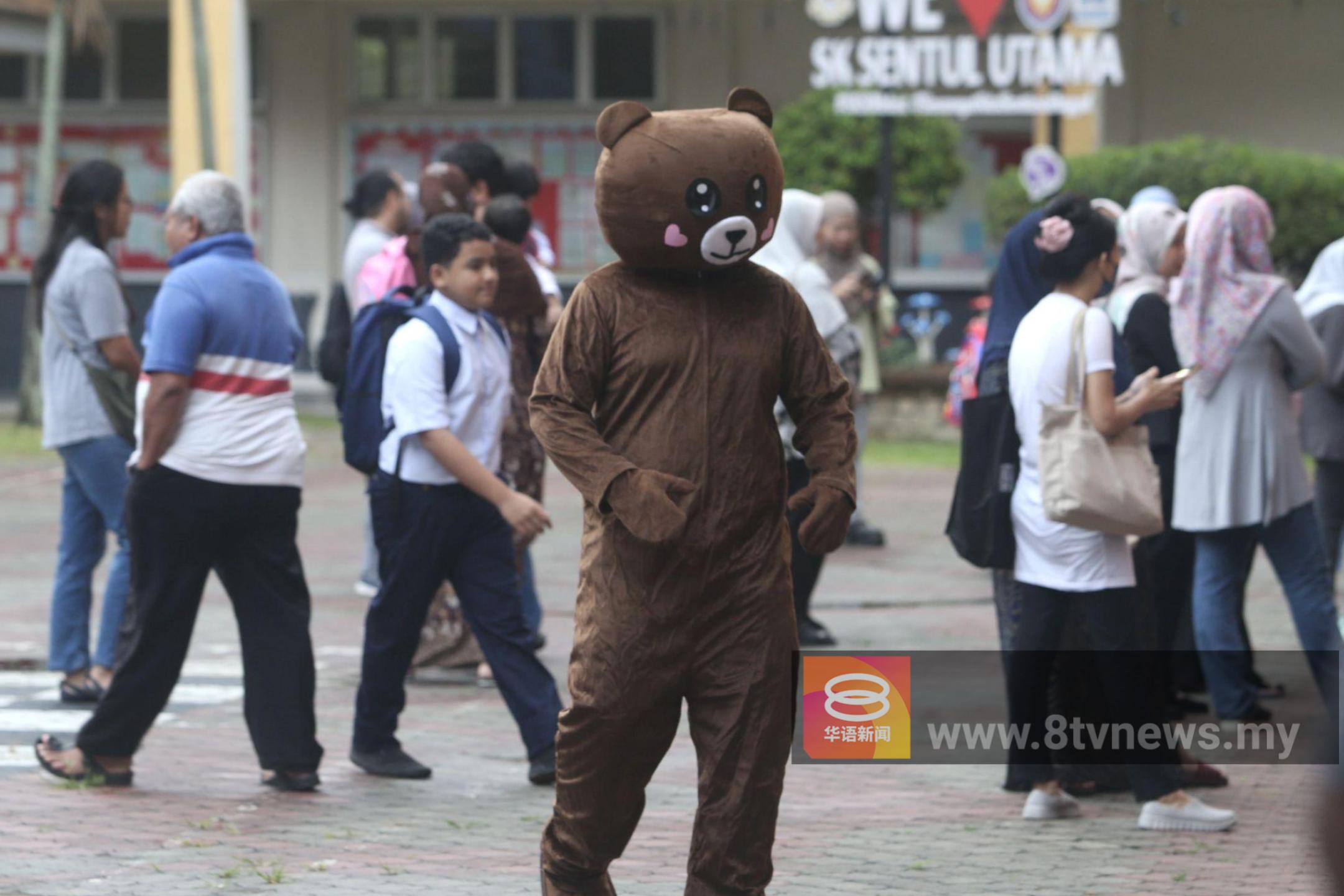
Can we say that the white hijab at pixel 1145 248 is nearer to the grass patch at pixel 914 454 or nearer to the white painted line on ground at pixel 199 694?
the white painted line on ground at pixel 199 694

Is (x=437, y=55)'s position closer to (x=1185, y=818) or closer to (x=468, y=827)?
(x=468, y=827)

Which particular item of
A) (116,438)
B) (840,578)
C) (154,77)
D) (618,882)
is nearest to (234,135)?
(154,77)

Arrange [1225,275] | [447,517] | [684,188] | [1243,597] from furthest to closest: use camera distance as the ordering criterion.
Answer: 1. [1243,597]
2. [1225,275]
3. [447,517]
4. [684,188]

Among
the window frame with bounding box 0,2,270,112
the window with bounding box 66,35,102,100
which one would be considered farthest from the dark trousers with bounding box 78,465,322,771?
the window with bounding box 66,35,102,100

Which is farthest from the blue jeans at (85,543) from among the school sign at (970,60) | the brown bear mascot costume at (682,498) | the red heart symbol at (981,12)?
the red heart symbol at (981,12)

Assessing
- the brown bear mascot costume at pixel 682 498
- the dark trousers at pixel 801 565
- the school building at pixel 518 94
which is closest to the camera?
the brown bear mascot costume at pixel 682 498

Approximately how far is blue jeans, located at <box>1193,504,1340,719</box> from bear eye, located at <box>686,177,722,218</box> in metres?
3.51

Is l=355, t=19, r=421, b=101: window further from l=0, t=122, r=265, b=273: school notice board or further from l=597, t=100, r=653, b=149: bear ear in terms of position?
l=597, t=100, r=653, b=149: bear ear

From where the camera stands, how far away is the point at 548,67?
25.4m

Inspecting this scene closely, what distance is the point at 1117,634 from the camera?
6.00 meters

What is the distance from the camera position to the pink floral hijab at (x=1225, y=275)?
7141 millimetres

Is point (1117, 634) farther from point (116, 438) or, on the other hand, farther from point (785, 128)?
point (785, 128)

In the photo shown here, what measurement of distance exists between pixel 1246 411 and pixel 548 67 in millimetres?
18993

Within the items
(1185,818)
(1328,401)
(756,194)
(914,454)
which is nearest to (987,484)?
(1185,818)
